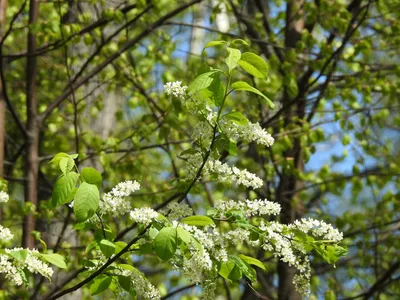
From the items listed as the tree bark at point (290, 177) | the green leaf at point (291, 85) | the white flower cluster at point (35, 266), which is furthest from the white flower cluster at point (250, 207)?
the tree bark at point (290, 177)

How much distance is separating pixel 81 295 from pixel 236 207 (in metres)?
3.25

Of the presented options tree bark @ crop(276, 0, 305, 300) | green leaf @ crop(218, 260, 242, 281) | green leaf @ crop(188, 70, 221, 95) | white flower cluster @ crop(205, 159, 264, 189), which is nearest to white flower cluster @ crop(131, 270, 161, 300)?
green leaf @ crop(218, 260, 242, 281)

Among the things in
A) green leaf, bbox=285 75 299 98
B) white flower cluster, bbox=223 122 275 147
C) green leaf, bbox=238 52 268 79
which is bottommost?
white flower cluster, bbox=223 122 275 147

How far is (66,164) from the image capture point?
233 centimetres

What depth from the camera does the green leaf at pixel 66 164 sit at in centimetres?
230

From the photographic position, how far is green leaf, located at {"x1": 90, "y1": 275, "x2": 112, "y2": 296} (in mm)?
2482

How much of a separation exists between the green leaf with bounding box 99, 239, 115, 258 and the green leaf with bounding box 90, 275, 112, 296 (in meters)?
0.18

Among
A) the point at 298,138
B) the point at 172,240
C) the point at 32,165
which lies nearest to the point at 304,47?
the point at 298,138

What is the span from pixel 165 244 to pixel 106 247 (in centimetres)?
29

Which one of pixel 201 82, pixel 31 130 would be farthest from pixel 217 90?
pixel 31 130

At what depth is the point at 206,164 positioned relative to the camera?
8.13 feet

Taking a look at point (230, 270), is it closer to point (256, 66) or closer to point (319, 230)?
point (319, 230)

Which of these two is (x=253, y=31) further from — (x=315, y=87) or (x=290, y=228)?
(x=290, y=228)

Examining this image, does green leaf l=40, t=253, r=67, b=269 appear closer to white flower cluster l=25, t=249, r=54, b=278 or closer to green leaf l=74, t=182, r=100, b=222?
white flower cluster l=25, t=249, r=54, b=278
